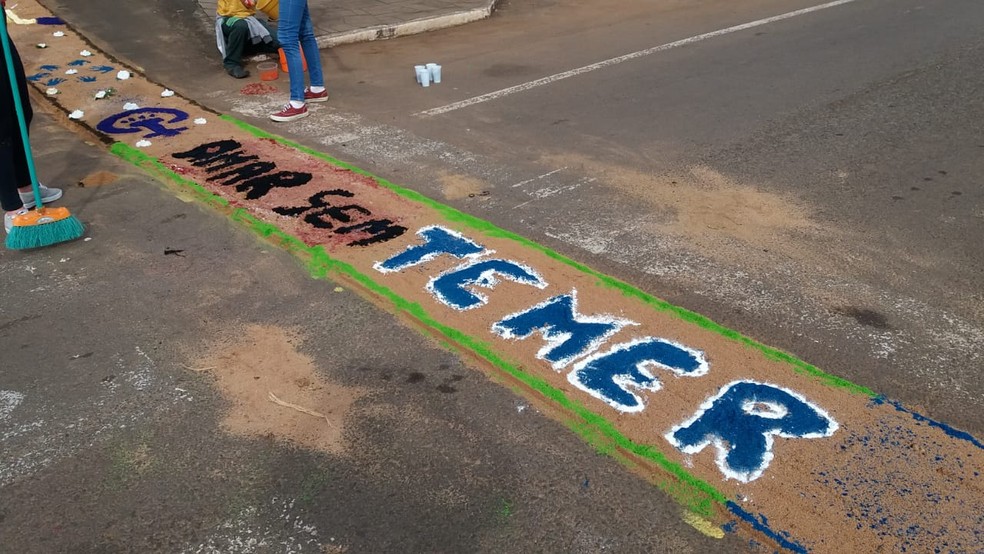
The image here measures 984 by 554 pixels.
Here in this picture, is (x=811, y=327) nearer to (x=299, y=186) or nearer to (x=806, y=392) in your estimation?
(x=806, y=392)

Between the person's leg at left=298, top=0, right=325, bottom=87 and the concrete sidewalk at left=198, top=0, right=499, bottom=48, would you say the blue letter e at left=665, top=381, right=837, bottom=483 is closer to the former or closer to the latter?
the person's leg at left=298, top=0, right=325, bottom=87

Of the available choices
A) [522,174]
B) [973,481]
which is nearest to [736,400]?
[973,481]

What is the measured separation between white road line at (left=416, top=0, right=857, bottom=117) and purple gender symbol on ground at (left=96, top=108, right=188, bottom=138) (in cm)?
224

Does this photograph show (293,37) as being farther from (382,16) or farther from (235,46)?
(382,16)

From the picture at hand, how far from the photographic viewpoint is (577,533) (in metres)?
2.71

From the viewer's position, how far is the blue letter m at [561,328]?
3.73 metres

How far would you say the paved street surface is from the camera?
9.34 ft

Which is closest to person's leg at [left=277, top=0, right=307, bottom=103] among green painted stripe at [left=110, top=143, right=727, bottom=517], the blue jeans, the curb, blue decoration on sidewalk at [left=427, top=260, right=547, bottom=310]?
the blue jeans

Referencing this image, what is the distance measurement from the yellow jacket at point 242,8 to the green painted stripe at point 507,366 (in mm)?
3494

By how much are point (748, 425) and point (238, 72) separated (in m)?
7.15

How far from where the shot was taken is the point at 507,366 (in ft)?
11.9

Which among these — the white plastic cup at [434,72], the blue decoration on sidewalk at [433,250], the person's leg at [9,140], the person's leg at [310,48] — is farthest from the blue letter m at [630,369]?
the white plastic cup at [434,72]

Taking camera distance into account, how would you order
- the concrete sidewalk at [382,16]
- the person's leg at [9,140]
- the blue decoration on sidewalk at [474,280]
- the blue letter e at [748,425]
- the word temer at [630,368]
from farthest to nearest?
the concrete sidewalk at [382,16], the person's leg at [9,140], the blue decoration on sidewalk at [474,280], the word temer at [630,368], the blue letter e at [748,425]

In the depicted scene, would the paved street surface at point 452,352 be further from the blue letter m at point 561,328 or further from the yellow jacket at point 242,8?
the yellow jacket at point 242,8
